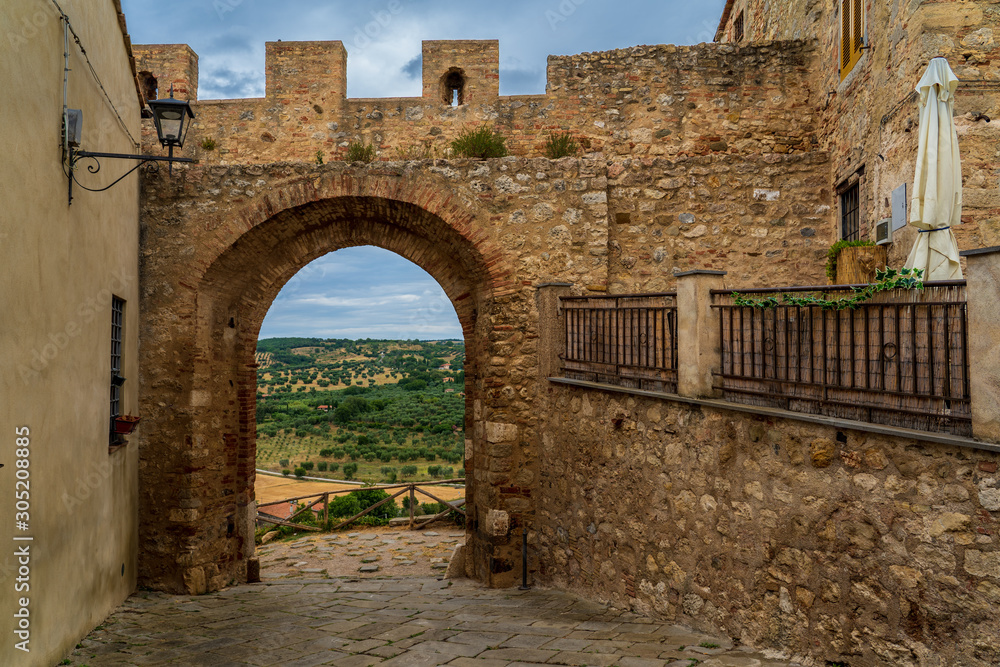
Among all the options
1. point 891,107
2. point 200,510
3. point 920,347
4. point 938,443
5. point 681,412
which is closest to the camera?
point 938,443

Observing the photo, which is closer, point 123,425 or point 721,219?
point 123,425

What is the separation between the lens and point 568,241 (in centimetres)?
754

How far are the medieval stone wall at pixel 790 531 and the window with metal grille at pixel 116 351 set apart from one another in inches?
191

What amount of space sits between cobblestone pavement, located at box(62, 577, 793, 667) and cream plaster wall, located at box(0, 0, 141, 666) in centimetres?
50

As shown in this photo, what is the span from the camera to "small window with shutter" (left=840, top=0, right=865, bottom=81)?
6887mm

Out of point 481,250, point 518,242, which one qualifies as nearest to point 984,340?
point 518,242

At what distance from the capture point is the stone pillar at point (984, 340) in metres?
3.03

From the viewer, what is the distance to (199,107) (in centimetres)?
876

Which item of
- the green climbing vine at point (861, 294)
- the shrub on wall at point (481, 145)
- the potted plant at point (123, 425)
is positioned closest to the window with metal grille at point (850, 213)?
the green climbing vine at point (861, 294)

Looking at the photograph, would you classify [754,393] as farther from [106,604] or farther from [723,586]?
[106,604]

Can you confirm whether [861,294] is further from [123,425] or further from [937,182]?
[123,425]

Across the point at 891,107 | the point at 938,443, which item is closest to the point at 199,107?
the point at 891,107

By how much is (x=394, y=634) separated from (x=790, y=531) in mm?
3111

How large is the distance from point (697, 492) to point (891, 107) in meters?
4.40
